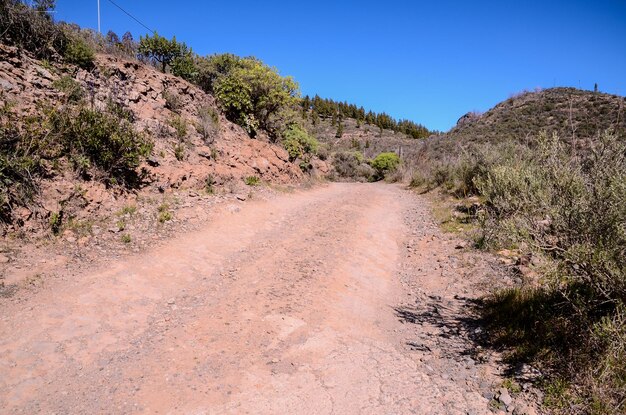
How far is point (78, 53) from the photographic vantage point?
30.9ft

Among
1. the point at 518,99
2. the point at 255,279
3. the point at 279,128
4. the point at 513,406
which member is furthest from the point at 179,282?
the point at 518,99

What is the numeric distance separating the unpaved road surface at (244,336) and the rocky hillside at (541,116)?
21832 millimetres

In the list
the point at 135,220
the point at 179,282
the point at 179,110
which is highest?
the point at 179,110

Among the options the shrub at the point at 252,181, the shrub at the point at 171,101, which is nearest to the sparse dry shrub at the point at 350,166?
the shrub at the point at 252,181

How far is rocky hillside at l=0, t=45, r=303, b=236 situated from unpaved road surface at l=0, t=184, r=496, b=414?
1.81 meters

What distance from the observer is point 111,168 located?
7453 millimetres

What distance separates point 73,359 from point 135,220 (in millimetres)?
3666

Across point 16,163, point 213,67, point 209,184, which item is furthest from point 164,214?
point 213,67

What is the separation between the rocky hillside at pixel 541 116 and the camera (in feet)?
79.1

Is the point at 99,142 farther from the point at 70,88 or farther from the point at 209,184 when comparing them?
the point at 209,184

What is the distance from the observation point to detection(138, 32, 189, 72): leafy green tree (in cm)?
1304

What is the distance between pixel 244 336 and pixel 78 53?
9376mm

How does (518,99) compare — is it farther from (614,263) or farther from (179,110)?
(614,263)

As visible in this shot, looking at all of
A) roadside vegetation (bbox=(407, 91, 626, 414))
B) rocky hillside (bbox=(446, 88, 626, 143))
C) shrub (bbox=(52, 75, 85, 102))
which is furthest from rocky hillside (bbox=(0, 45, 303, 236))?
rocky hillside (bbox=(446, 88, 626, 143))
